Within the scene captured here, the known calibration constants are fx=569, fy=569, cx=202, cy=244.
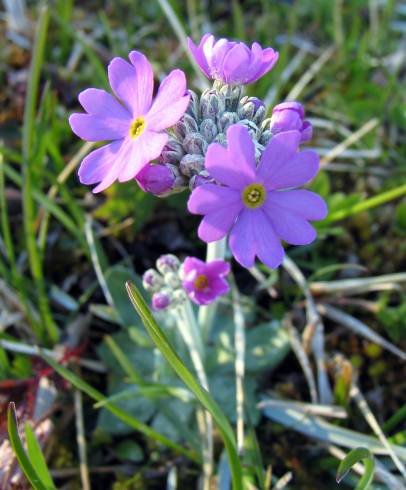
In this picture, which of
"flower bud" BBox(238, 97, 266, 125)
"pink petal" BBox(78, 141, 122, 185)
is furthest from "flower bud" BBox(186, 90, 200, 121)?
"pink petal" BBox(78, 141, 122, 185)

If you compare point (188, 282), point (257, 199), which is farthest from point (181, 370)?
point (257, 199)

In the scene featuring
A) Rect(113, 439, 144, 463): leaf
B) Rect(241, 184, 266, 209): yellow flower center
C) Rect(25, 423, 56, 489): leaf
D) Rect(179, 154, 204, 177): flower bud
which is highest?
Rect(179, 154, 204, 177): flower bud

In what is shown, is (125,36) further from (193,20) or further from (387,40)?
(387,40)

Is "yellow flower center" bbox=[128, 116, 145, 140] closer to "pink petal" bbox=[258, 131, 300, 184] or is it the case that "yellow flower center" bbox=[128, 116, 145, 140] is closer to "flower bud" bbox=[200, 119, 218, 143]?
"flower bud" bbox=[200, 119, 218, 143]

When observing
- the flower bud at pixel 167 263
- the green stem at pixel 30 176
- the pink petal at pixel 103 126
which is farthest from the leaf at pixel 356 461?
the green stem at pixel 30 176

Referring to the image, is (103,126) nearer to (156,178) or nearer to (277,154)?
(156,178)

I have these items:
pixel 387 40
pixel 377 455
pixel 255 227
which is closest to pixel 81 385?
pixel 255 227
